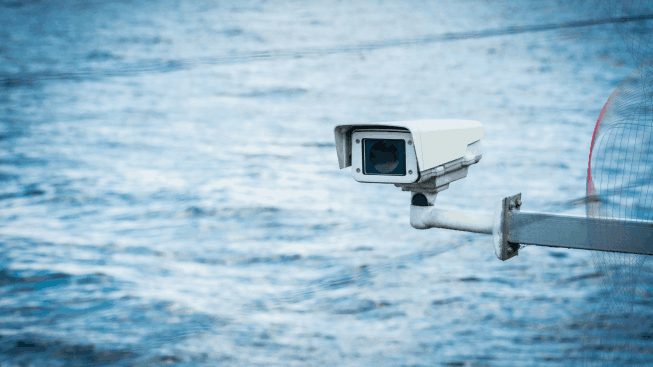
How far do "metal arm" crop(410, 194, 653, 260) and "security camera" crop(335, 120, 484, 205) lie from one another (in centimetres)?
11

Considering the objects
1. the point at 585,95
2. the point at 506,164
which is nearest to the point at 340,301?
the point at 506,164

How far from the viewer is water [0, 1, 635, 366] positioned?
10.5ft

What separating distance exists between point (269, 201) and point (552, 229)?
4495mm

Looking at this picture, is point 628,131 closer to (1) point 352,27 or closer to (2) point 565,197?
(2) point 565,197

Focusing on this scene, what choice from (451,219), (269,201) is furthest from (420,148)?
(269,201)

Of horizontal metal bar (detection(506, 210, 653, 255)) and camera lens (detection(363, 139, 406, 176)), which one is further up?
camera lens (detection(363, 139, 406, 176))

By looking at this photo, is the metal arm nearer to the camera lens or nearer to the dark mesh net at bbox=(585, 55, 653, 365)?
the dark mesh net at bbox=(585, 55, 653, 365)

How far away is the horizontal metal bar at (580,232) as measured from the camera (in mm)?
1128

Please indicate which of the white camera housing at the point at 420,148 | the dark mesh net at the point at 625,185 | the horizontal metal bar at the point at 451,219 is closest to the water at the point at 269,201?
the dark mesh net at the point at 625,185

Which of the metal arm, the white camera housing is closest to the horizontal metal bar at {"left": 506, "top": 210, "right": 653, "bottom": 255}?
the metal arm

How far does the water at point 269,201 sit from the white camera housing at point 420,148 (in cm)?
43

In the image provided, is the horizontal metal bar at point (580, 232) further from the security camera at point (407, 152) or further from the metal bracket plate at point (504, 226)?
the security camera at point (407, 152)

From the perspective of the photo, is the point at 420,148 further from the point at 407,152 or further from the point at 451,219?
the point at 451,219

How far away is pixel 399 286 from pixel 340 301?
0.42m
